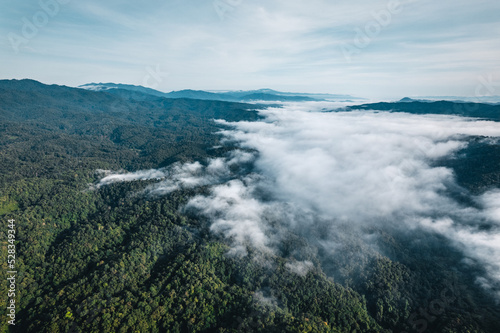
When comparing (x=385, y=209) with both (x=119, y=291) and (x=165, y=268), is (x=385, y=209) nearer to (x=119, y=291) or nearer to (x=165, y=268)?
(x=165, y=268)

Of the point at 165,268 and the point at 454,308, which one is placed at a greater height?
the point at 165,268

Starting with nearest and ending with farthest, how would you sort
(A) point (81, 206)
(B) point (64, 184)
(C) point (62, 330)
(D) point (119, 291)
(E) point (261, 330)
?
(C) point (62, 330)
(E) point (261, 330)
(D) point (119, 291)
(A) point (81, 206)
(B) point (64, 184)

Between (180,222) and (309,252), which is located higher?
(180,222)

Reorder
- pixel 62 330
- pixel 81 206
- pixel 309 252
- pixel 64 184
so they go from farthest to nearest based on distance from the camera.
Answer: pixel 64 184
pixel 81 206
pixel 309 252
pixel 62 330

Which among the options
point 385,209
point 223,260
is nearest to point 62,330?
point 223,260

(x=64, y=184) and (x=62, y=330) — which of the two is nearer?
(x=62, y=330)

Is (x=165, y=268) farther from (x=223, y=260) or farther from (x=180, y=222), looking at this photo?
(x=180, y=222)

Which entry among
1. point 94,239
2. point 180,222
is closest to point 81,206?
point 94,239

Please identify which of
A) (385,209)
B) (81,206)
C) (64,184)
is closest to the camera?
(81,206)

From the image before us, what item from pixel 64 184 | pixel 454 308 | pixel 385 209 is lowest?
pixel 454 308
